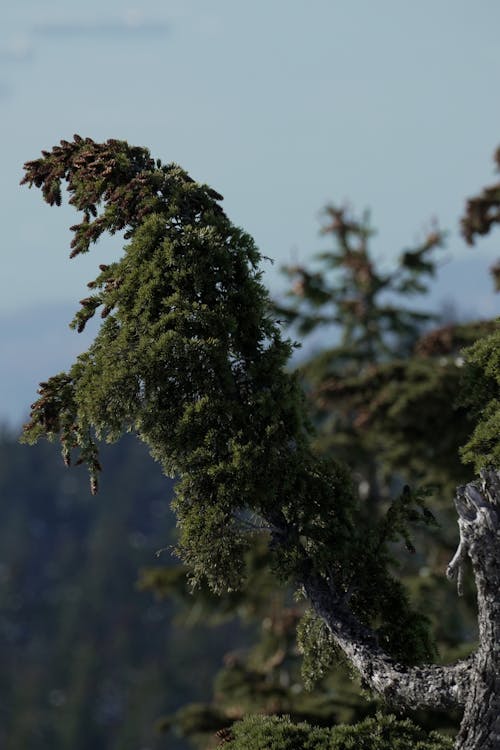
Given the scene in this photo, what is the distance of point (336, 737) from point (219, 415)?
302cm

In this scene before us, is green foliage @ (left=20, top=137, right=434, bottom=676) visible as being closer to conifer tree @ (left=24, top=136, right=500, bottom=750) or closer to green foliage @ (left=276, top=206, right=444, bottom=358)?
conifer tree @ (left=24, top=136, right=500, bottom=750)

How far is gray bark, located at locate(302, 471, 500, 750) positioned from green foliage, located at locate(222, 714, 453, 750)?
1.84 feet

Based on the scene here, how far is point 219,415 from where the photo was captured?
1084cm

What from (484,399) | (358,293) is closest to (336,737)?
(484,399)

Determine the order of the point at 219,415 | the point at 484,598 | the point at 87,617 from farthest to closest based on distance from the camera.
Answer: the point at 87,617, the point at 219,415, the point at 484,598

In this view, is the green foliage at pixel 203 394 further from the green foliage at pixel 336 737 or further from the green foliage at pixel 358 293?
the green foliage at pixel 358 293

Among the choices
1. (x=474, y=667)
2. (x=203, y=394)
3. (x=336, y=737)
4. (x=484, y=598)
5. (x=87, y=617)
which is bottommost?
(x=336, y=737)

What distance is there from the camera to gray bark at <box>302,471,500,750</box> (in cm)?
954

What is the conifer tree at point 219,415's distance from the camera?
35.1 ft

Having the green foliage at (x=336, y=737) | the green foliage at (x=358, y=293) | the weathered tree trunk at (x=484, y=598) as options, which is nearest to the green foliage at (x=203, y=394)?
the green foliage at (x=336, y=737)

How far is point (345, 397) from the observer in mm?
23594

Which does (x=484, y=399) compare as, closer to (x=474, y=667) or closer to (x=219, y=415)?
(x=219, y=415)

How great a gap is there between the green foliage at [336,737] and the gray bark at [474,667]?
0.56 meters

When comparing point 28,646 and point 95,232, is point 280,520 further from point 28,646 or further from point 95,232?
point 28,646
